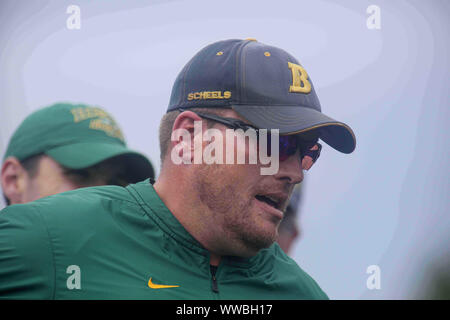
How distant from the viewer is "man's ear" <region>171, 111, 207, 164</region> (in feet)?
9.45

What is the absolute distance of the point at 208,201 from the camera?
2787mm

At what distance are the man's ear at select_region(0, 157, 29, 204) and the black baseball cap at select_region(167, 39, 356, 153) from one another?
1.58m

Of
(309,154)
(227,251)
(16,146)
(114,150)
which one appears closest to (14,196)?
(16,146)

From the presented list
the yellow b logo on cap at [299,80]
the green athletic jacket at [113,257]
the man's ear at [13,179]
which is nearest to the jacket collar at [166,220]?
the green athletic jacket at [113,257]

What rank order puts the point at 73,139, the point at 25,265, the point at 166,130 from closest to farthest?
the point at 25,265
the point at 166,130
the point at 73,139

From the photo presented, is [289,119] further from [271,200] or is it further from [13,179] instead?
[13,179]

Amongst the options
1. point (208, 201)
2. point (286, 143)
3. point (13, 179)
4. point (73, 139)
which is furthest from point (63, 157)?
point (286, 143)

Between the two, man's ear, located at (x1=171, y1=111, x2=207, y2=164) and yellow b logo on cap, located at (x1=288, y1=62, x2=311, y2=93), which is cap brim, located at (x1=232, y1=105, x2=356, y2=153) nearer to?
yellow b logo on cap, located at (x1=288, y1=62, x2=311, y2=93)

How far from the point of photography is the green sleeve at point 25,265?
2365mm

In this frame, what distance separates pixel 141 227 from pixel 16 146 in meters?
1.79

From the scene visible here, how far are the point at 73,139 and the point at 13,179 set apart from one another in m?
0.50

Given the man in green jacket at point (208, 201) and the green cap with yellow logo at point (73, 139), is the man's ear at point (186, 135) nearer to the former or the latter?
the man in green jacket at point (208, 201)

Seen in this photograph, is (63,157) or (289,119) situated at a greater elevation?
(289,119)

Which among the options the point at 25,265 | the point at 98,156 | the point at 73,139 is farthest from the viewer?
the point at 73,139
